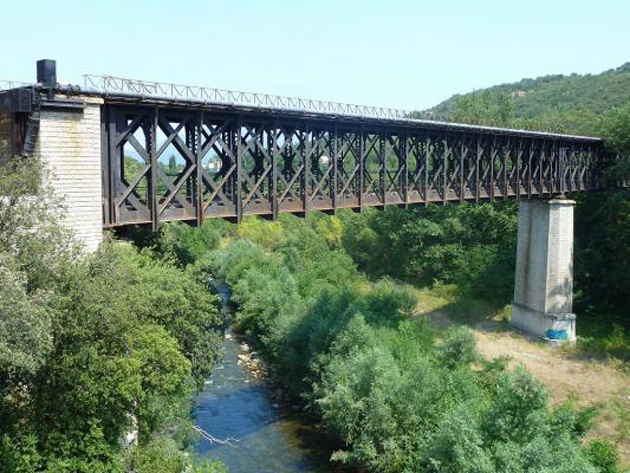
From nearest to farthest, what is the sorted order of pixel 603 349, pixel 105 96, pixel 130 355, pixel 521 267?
pixel 130 355 < pixel 105 96 < pixel 603 349 < pixel 521 267

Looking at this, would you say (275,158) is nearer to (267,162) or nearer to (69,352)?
(267,162)

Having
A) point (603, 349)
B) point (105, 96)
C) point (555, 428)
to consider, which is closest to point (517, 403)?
point (555, 428)

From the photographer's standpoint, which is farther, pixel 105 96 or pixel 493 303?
pixel 493 303

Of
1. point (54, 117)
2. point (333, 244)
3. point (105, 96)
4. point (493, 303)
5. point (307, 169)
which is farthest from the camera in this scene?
point (333, 244)

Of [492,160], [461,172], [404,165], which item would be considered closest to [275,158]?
[404,165]

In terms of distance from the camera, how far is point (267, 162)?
2398cm

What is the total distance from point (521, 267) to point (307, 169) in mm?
22222

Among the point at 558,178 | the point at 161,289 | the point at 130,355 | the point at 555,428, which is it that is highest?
the point at 558,178

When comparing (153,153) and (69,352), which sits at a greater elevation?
(153,153)

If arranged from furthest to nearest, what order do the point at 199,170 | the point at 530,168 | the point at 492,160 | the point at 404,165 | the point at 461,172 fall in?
the point at 530,168 < the point at 492,160 < the point at 461,172 < the point at 404,165 < the point at 199,170

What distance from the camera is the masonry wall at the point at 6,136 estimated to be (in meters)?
18.4

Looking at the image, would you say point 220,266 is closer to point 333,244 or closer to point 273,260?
point 273,260

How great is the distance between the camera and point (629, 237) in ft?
129

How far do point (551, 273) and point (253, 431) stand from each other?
924 inches
